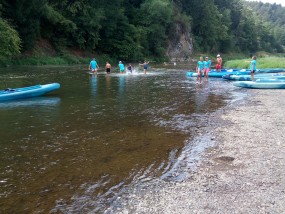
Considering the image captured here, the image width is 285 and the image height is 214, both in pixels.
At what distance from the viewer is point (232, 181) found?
5.84m

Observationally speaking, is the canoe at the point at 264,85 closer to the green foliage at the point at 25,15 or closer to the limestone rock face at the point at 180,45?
the green foliage at the point at 25,15

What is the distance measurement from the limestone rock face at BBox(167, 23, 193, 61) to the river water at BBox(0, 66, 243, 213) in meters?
53.0

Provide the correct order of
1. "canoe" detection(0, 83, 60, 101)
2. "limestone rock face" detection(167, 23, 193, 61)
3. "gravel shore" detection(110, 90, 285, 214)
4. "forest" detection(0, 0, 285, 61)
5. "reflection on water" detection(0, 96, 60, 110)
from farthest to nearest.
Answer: "limestone rock face" detection(167, 23, 193, 61)
"forest" detection(0, 0, 285, 61)
"canoe" detection(0, 83, 60, 101)
"reflection on water" detection(0, 96, 60, 110)
"gravel shore" detection(110, 90, 285, 214)

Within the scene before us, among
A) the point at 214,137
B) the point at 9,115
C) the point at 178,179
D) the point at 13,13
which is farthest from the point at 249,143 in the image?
the point at 13,13

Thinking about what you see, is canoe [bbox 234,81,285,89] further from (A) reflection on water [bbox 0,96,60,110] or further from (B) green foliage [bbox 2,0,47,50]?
(B) green foliage [bbox 2,0,47,50]

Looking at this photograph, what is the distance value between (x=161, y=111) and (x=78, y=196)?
7278 mm

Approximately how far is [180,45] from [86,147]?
209 feet

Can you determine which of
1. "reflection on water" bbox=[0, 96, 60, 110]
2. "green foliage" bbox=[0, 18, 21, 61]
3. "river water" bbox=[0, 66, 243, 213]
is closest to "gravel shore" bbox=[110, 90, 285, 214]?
"river water" bbox=[0, 66, 243, 213]

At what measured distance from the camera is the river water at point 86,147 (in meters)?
5.39

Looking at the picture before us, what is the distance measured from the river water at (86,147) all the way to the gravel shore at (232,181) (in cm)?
44

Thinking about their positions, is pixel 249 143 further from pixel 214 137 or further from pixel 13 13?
pixel 13 13

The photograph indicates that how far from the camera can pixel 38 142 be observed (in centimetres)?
816

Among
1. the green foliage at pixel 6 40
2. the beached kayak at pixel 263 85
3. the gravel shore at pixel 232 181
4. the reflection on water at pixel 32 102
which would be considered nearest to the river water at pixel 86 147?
the reflection on water at pixel 32 102

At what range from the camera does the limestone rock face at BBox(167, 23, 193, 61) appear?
67000 mm
